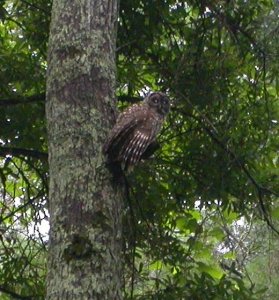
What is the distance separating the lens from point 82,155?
3.93m

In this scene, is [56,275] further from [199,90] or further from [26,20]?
[26,20]

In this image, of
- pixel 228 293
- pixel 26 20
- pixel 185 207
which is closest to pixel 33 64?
pixel 26 20

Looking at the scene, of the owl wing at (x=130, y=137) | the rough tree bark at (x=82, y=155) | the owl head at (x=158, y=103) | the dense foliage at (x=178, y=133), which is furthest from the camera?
the dense foliage at (x=178, y=133)

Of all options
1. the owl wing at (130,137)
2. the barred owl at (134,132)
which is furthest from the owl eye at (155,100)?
the owl wing at (130,137)

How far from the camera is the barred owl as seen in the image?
154 inches

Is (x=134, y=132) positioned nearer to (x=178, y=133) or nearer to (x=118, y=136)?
(x=118, y=136)

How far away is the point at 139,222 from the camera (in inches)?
250

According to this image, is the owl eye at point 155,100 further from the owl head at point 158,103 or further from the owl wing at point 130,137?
the owl wing at point 130,137

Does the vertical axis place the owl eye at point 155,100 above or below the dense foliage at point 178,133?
below

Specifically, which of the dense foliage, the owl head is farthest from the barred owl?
the dense foliage

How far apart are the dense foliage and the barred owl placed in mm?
1680

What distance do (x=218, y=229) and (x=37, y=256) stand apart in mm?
1283

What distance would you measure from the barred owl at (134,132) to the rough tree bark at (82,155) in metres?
A: 0.06

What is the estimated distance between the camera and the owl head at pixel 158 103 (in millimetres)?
4324
